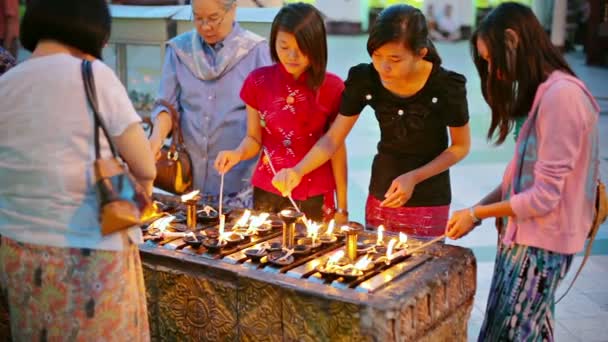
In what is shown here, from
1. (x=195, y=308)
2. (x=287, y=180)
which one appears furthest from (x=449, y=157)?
(x=195, y=308)

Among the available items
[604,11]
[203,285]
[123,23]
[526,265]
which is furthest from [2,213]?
[604,11]

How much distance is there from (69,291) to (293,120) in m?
1.39

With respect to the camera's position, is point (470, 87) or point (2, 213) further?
point (470, 87)

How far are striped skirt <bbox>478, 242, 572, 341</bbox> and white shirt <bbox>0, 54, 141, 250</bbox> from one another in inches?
50.0

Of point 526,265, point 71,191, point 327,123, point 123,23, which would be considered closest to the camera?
point 71,191

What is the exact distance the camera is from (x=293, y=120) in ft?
10.4

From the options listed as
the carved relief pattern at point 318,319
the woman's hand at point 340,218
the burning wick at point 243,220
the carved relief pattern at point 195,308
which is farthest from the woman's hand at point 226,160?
the carved relief pattern at point 318,319

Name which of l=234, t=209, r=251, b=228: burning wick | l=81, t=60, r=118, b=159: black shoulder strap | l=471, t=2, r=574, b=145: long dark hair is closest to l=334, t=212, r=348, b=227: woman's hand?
l=234, t=209, r=251, b=228: burning wick

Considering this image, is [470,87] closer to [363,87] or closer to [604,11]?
[604,11]

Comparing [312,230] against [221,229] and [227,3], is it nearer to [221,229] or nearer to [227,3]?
[221,229]

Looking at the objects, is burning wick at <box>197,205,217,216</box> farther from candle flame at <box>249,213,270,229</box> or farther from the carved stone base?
the carved stone base

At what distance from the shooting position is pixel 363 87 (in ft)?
9.83

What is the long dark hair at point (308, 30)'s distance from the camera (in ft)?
9.70

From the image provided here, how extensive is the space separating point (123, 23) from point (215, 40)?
462 cm
